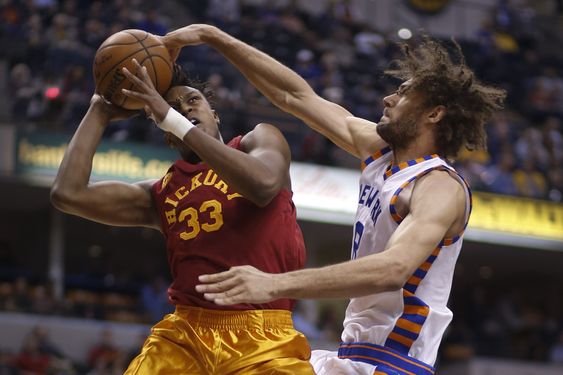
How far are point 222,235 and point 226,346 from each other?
0.52 meters

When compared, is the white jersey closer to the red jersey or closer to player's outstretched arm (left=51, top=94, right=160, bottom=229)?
the red jersey

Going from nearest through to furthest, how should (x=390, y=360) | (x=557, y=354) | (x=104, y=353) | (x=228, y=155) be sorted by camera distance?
1. (x=228, y=155)
2. (x=390, y=360)
3. (x=104, y=353)
4. (x=557, y=354)

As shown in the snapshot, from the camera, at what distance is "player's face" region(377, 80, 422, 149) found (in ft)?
15.8

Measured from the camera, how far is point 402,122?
481 cm

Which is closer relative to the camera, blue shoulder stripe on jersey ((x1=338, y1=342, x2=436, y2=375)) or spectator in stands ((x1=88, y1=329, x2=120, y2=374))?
blue shoulder stripe on jersey ((x1=338, y1=342, x2=436, y2=375))

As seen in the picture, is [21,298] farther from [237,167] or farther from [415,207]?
[415,207]

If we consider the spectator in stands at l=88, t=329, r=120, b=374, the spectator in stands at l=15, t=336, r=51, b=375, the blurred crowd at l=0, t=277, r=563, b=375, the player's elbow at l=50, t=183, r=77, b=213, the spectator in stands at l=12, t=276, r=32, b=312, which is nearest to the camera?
→ the player's elbow at l=50, t=183, r=77, b=213

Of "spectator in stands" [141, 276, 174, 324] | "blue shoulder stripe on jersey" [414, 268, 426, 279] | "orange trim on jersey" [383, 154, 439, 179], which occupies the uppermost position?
"orange trim on jersey" [383, 154, 439, 179]

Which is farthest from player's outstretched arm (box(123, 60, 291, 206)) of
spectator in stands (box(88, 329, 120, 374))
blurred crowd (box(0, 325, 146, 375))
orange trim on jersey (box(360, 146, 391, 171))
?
spectator in stands (box(88, 329, 120, 374))

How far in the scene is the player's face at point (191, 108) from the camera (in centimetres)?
518

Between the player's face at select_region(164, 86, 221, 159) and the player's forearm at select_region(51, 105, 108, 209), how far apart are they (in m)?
0.35

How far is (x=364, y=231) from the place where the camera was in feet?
15.8

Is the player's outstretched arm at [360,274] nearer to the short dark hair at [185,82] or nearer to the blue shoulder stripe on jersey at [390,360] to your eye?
the blue shoulder stripe on jersey at [390,360]

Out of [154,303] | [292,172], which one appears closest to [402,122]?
[154,303]
